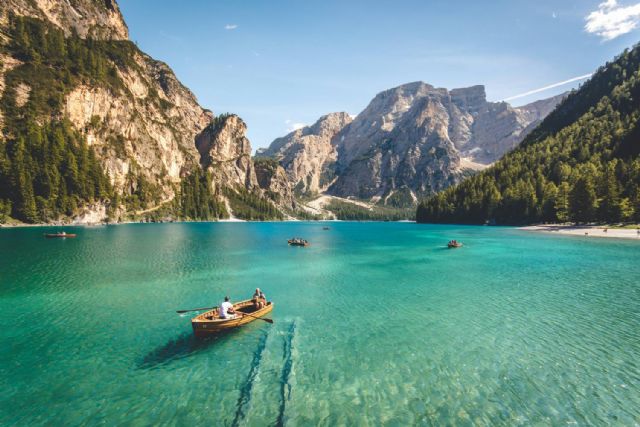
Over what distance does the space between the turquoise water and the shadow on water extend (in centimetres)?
16

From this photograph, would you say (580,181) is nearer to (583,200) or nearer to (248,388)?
(583,200)

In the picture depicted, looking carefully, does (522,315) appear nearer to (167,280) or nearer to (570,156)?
(167,280)

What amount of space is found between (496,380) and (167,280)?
137 feet

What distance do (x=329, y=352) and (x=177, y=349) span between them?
1115cm

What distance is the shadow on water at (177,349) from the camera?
20.9 metres

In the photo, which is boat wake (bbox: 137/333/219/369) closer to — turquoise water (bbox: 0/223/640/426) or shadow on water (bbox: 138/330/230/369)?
shadow on water (bbox: 138/330/230/369)

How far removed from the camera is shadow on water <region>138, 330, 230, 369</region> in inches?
822

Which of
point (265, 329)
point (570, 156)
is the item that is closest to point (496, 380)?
point (265, 329)

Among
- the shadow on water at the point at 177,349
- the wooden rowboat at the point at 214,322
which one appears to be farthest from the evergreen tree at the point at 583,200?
the shadow on water at the point at 177,349

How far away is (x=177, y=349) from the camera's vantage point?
22.9 meters

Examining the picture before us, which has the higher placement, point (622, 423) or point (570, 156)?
point (570, 156)

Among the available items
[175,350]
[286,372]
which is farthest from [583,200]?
[175,350]

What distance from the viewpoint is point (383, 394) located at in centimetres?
1716

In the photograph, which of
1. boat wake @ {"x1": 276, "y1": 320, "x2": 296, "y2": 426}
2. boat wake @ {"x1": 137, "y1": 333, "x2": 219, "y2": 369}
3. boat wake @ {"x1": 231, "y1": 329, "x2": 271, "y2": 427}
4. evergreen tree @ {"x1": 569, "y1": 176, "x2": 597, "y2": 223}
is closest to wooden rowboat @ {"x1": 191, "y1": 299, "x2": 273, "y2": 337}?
boat wake @ {"x1": 137, "y1": 333, "x2": 219, "y2": 369}
